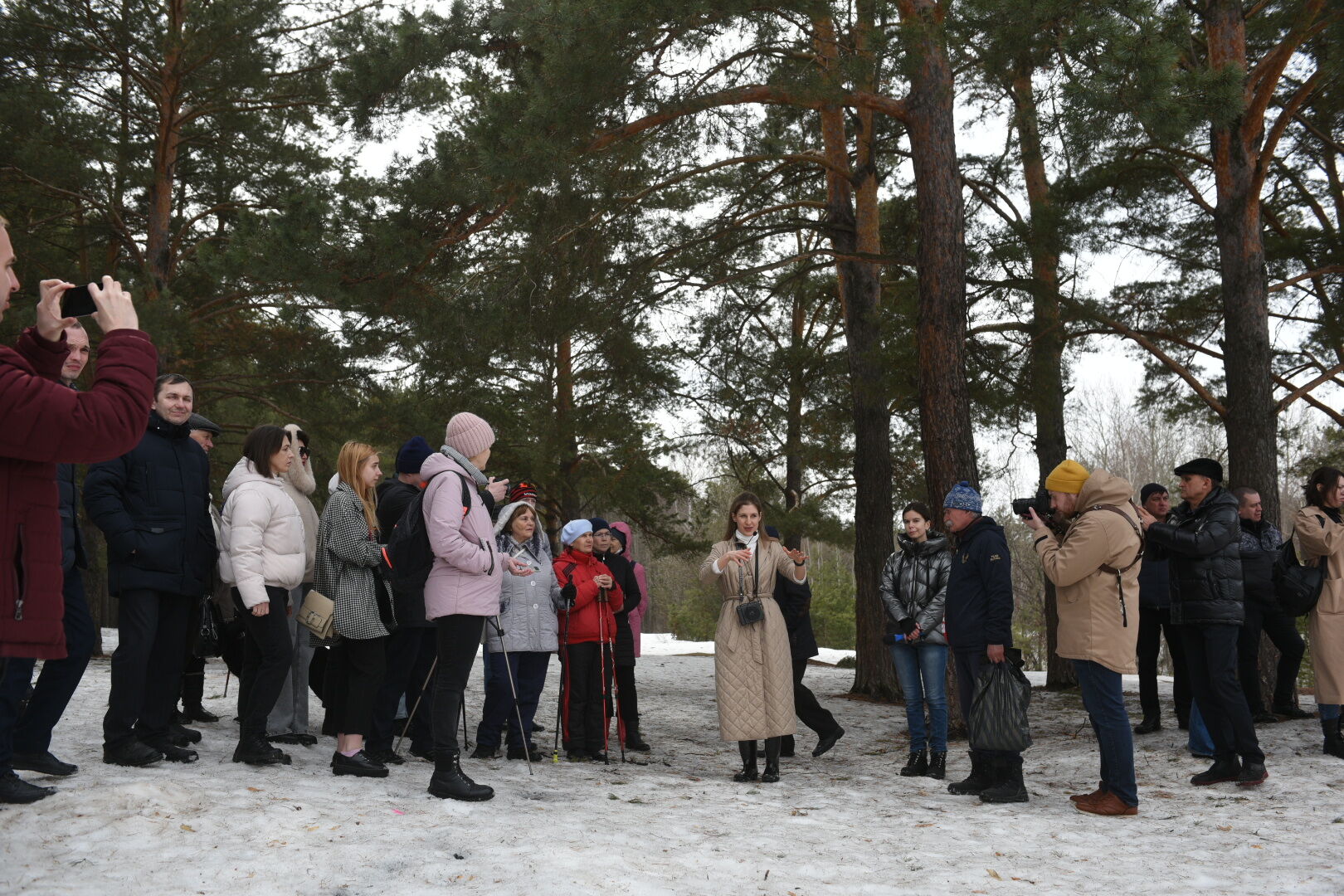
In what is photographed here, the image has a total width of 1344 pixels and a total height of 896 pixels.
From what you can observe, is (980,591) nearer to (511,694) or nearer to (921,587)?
(921,587)

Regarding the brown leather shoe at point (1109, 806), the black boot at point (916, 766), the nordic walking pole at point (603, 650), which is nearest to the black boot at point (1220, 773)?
the brown leather shoe at point (1109, 806)

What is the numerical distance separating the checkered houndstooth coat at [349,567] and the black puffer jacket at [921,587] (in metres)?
3.37

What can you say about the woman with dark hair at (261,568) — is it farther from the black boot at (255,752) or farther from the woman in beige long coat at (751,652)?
the woman in beige long coat at (751,652)

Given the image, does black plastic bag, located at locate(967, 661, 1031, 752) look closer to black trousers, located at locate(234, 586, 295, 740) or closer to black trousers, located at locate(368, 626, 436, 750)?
black trousers, located at locate(368, 626, 436, 750)

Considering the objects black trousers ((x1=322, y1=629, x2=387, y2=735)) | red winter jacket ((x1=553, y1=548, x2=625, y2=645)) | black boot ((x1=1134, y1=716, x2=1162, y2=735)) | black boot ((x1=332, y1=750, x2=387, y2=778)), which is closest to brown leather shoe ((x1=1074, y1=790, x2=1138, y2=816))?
black boot ((x1=1134, y1=716, x2=1162, y2=735))

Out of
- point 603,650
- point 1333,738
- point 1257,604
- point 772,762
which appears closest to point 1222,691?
point 1333,738

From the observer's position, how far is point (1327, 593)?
7.14m

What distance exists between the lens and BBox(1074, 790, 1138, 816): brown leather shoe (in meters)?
5.60

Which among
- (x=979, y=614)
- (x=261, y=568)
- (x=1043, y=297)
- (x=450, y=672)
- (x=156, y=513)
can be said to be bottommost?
(x=450, y=672)

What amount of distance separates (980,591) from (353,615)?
3.61 meters

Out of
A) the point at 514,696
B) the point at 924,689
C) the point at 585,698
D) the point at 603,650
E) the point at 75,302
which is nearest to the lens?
the point at 75,302

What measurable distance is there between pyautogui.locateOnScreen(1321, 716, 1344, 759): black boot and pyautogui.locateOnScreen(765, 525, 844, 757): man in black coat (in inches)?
126

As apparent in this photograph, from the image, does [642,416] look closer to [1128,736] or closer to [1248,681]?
[1248,681]

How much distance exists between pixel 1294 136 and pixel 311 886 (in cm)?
1263
